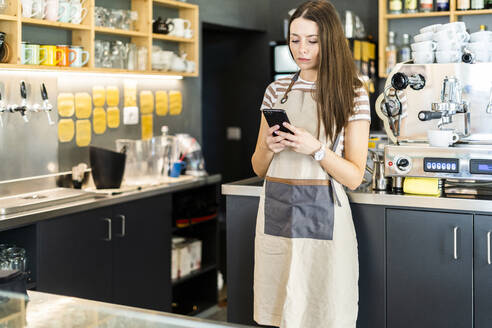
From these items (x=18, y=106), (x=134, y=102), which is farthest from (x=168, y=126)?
(x=18, y=106)

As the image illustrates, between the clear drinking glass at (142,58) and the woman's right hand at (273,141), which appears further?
the clear drinking glass at (142,58)

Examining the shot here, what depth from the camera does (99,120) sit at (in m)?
4.09

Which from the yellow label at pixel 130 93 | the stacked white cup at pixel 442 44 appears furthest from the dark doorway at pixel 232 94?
the stacked white cup at pixel 442 44

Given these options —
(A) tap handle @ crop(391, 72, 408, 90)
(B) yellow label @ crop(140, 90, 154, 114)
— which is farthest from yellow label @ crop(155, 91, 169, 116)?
(A) tap handle @ crop(391, 72, 408, 90)

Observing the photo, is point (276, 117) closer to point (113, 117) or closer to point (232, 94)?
point (113, 117)

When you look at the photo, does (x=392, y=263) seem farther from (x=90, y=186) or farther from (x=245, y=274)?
(x=90, y=186)

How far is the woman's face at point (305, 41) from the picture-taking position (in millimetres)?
2189

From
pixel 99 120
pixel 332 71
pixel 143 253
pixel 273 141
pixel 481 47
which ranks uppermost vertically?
pixel 481 47

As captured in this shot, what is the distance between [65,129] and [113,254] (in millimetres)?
787

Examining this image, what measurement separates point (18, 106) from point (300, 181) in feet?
6.01

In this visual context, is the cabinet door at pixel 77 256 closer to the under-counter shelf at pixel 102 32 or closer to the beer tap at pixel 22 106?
the beer tap at pixel 22 106

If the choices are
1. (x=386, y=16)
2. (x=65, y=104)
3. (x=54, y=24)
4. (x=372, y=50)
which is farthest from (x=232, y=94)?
(x=54, y=24)

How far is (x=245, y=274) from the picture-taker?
2799 mm

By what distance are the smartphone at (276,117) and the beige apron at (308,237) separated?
12 centimetres
